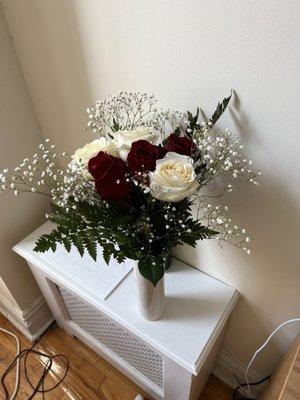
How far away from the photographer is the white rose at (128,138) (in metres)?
0.59

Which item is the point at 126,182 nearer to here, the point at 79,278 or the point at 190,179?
the point at 190,179

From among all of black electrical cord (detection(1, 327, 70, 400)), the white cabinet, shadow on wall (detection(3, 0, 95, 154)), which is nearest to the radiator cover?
the white cabinet

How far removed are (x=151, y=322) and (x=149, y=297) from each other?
0.13 meters

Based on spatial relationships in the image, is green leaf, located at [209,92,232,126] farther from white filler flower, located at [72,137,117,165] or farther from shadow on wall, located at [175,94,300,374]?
white filler flower, located at [72,137,117,165]

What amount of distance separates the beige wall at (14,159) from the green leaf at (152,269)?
0.65 meters

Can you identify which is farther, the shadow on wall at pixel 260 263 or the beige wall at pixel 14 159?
the beige wall at pixel 14 159

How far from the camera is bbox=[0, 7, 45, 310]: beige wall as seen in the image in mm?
935

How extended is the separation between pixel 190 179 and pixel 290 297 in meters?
0.56

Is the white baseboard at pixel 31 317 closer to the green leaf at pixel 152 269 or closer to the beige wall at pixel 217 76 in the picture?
the beige wall at pixel 217 76

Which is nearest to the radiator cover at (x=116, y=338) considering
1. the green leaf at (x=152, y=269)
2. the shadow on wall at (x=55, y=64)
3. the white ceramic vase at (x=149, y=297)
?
the white ceramic vase at (x=149, y=297)

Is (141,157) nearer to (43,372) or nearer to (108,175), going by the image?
(108,175)

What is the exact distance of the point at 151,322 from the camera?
0.91m

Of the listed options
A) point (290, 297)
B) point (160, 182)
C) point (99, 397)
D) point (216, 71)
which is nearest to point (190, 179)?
point (160, 182)

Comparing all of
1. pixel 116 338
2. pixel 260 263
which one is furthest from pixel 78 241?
pixel 116 338
